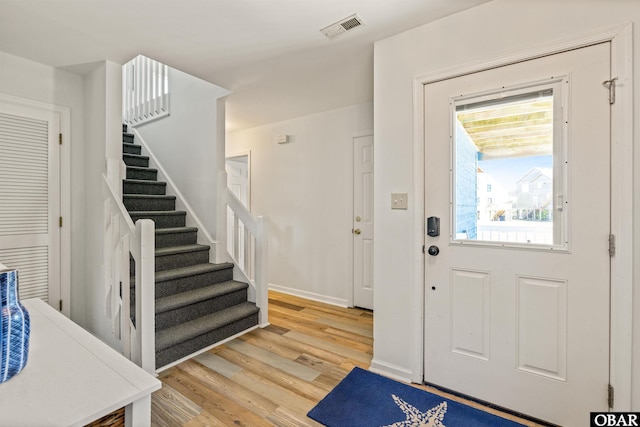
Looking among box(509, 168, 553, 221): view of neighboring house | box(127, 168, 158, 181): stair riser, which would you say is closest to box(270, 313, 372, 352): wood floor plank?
box(509, 168, 553, 221): view of neighboring house

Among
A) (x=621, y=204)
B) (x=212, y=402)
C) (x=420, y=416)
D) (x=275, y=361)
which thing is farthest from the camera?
(x=275, y=361)

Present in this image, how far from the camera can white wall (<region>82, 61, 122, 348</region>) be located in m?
2.46

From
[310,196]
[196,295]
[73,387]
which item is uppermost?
[310,196]

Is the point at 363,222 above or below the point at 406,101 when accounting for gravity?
below

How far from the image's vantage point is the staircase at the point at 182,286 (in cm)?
232

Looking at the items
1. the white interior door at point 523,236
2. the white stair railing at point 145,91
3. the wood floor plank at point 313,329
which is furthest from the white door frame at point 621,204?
the white stair railing at point 145,91

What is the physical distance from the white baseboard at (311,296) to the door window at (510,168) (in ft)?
6.46

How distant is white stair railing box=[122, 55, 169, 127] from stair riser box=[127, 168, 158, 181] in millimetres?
756

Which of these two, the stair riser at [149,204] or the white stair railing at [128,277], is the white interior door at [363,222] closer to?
the white stair railing at [128,277]

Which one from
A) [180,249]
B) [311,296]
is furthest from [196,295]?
[311,296]

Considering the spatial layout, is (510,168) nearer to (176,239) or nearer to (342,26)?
(342,26)

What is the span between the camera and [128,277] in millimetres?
2090

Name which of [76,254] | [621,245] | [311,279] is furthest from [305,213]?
[621,245]

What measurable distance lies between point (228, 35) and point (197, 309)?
223 cm
